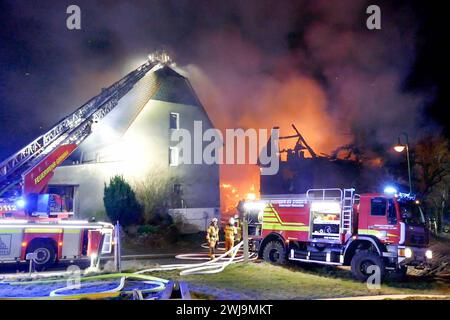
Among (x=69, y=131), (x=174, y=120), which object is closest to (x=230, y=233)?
(x=69, y=131)

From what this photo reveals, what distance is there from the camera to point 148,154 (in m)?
23.8

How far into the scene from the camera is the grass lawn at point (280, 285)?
865 centimetres

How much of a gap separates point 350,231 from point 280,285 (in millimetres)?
2896

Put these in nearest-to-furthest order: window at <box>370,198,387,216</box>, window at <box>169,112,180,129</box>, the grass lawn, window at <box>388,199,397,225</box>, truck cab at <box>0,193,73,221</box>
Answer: the grass lawn
window at <box>388,199,397,225</box>
window at <box>370,198,387,216</box>
truck cab at <box>0,193,73,221</box>
window at <box>169,112,180,129</box>

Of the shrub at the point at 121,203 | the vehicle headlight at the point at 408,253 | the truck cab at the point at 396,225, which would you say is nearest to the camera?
the vehicle headlight at the point at 408,253

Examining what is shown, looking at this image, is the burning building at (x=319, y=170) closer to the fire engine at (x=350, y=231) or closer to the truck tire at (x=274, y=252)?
the truck tire at (x=274, y=252)

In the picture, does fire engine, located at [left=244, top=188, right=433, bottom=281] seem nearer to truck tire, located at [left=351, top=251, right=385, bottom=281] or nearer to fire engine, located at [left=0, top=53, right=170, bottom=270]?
truck tire, located at [left=351, top=251, right=385, bottom=281]

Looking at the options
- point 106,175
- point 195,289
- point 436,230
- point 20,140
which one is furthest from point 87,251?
point 436,230

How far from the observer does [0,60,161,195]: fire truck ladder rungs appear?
13.6 meters

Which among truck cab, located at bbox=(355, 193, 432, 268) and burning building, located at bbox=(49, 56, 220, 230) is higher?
burning building, located at bbox=(49, 56, 220, 230)

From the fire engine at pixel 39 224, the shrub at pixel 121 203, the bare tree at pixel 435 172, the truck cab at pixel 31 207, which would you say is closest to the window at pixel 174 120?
the shrub at pixel 121 203

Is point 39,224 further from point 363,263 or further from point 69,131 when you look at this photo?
point 363,263

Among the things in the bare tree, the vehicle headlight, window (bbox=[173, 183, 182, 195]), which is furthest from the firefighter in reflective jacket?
the bare tree
